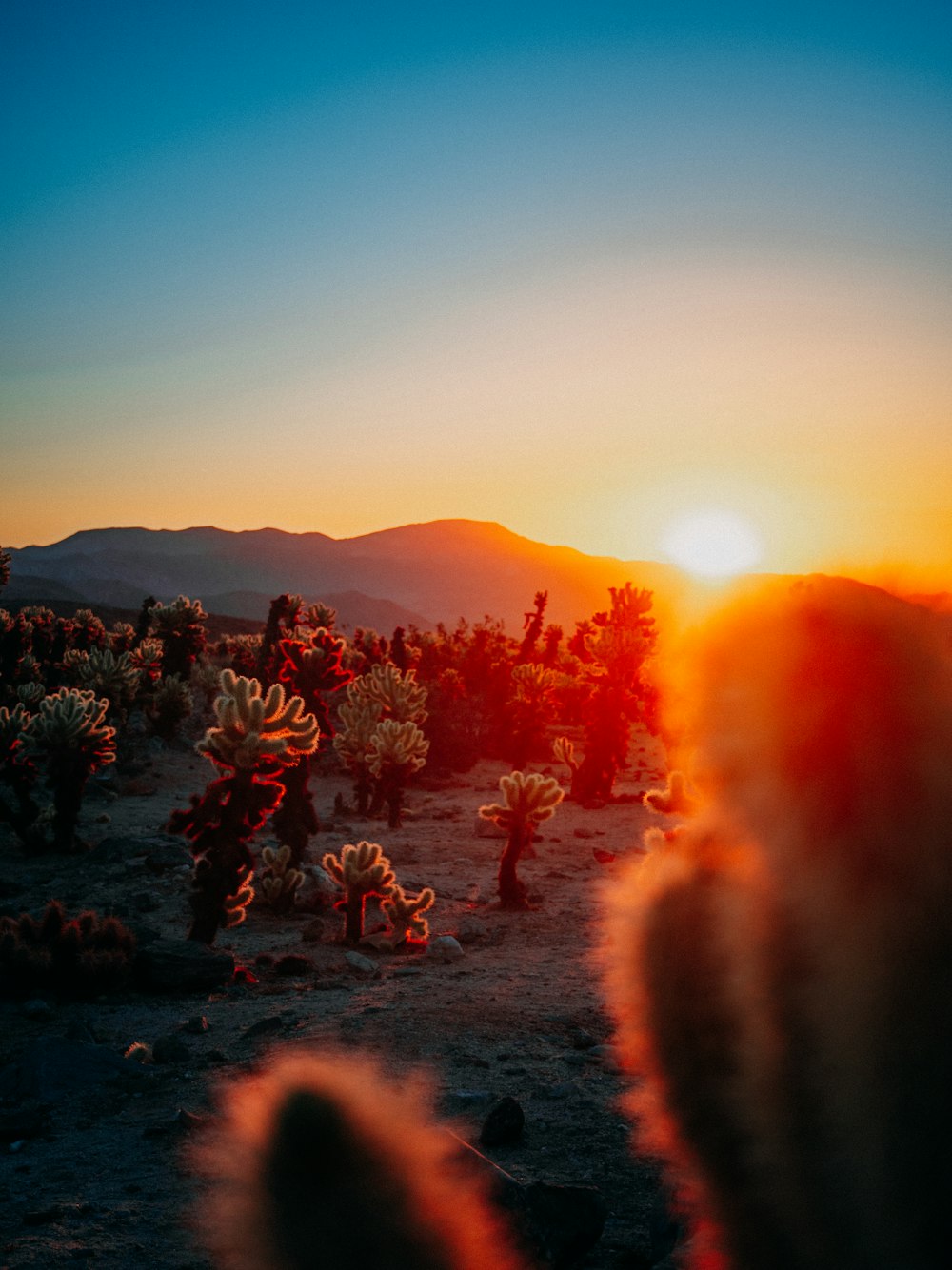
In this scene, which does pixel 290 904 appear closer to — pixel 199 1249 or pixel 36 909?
pixel 36 909

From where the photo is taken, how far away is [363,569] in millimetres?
162875

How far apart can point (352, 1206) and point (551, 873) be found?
9.16 metres

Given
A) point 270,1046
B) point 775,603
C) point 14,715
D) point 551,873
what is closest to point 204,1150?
point 270,1046

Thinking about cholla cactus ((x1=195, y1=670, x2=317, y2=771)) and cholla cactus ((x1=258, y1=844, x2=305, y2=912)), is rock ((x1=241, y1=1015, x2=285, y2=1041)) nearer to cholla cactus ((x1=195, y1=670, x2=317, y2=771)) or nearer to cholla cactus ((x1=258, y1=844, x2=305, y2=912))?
cholla cactus ((x1=195, y1=670, x2=317, y2=771))

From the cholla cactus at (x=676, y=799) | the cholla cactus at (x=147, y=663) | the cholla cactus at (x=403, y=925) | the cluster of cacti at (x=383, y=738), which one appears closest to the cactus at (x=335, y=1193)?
the cholla cactus at (x=676, y=799)

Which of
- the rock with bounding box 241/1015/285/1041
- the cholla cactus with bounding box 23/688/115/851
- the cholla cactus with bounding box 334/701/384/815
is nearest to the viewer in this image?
the rock with bounding box 241/1015/285/1041

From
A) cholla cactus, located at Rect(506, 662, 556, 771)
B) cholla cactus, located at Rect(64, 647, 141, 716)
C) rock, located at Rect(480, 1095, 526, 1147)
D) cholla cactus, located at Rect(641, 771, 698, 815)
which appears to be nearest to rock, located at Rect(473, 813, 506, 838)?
cholla cactus, located at Rect(506, 662, 556, 771)

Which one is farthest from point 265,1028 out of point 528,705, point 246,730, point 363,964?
point 528,705

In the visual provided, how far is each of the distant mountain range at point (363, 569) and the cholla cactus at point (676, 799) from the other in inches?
4247

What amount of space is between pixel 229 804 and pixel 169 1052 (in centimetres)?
286

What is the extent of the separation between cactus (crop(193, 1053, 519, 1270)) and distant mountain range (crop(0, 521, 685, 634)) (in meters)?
108

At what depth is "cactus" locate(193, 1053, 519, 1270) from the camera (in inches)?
80.8

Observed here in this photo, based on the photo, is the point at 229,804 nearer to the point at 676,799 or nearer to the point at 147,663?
the point at 676,799

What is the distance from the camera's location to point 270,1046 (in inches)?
195
